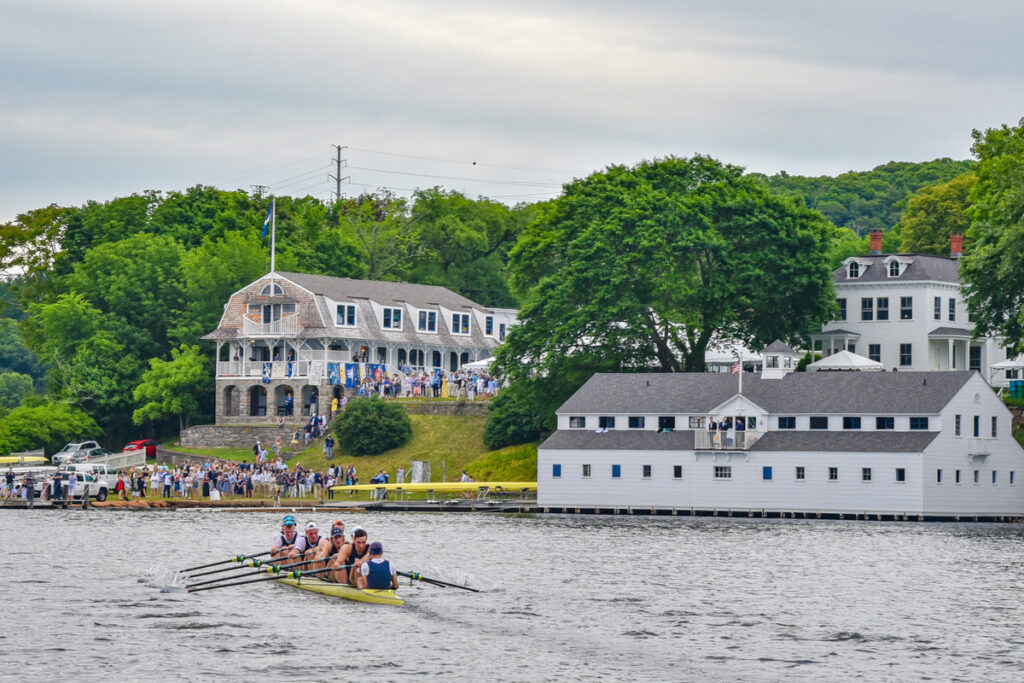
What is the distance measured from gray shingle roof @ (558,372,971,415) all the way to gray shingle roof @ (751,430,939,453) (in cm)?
105

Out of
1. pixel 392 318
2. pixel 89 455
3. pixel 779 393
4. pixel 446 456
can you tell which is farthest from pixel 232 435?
pixel 779 393

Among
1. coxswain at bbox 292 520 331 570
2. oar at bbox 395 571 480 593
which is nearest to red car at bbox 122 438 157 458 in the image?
coxswain at bbox 292 520 331 570

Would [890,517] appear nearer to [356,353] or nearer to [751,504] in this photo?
[751,504]

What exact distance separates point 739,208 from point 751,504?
64.6ft

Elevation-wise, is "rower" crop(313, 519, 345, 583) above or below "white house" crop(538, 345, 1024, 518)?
below

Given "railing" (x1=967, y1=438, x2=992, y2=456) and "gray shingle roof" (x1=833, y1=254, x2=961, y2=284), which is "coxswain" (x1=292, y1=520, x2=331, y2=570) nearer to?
"railing" (x1=967, y1=438, x2=992, y2=456)

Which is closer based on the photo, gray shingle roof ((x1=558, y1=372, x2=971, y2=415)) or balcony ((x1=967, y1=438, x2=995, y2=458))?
balcony ((x1=967, y1=438, x2=995, y2=458))

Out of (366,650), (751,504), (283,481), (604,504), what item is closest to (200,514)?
(283,481)

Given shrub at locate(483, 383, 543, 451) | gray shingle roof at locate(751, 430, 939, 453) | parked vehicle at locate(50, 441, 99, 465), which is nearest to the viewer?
gray shingle roof at locate(751, 430, 939, 453)

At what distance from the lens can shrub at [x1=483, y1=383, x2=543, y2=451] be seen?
3755 inches

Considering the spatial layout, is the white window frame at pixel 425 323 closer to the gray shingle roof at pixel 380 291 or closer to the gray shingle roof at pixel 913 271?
the gray shingle roof at pixel 380 291

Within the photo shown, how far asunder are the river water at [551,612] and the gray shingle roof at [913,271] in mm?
32215

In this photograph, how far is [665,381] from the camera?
8712cm

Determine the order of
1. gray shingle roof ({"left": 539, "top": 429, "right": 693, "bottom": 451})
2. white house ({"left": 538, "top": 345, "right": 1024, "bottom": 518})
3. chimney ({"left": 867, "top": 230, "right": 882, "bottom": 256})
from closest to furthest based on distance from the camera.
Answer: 1. white house ({"left": 538, "top": 345, "right": 1024, "bottom": 518})
2. gray shingle roof ({"left": 539, "top": 429, "right": 693, "bottom": 451})
3. chimney ({"left": 867, "top": 230, "right": 882, "bottom": 256})
